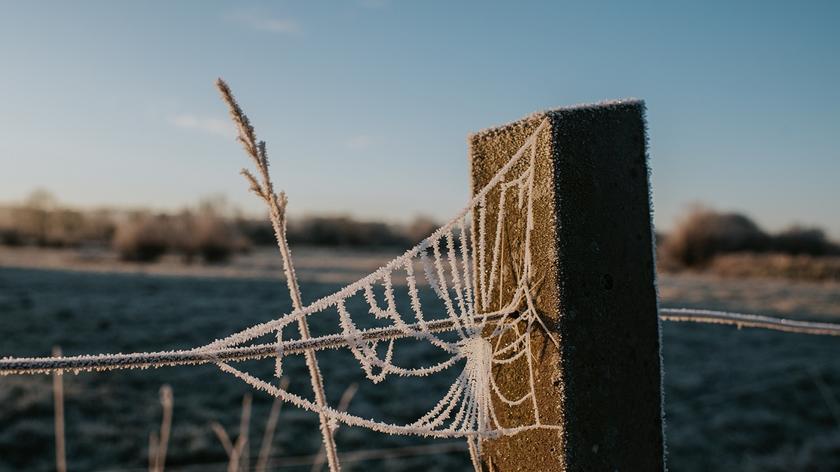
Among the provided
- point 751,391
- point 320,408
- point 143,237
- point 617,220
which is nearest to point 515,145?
point 617,220

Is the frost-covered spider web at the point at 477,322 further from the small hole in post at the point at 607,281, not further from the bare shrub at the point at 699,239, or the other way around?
the bare shrub at the point at 699,239

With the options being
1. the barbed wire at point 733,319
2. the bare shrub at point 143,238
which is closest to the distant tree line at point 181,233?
the bare shrub at point 143,238

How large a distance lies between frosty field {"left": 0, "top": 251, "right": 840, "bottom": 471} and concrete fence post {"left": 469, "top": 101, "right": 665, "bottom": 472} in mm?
5372

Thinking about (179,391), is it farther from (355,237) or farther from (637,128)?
(355,237)

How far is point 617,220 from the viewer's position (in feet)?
3.99

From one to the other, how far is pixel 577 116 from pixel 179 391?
8008 mm

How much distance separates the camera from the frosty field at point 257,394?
6.62 metres

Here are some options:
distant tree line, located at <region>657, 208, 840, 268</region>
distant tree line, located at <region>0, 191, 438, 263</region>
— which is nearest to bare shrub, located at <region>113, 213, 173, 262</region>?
distant tree line, located at <region>0, 191, 438, 263</region>

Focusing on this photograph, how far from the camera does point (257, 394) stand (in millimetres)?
8047

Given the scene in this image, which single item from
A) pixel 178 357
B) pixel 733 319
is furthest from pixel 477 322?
pixel 733 319

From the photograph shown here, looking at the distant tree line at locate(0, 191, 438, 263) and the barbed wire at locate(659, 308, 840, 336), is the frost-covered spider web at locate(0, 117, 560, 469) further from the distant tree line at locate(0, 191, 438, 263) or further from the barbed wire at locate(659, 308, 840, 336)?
the distant tree line at locate(0, 191, 438, 263)

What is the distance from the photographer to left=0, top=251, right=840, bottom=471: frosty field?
6.62 meters

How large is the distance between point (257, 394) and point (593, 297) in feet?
24.7

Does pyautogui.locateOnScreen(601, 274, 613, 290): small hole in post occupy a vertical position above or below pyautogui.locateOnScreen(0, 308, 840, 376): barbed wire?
above
